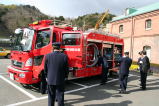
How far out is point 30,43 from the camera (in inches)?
281

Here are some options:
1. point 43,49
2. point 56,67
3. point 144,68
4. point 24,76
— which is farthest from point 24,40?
point 144,68

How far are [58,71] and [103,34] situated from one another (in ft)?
18.4

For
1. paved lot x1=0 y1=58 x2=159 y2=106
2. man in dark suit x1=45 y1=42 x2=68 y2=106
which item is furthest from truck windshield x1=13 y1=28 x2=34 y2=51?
man in dark suit x1=45 y1=42 x2=68 y2=106

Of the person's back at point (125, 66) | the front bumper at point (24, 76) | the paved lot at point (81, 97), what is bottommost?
the paved lot at point (81, 97)

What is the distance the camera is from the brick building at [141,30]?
24.4 m

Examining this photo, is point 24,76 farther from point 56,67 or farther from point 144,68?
point 144,68

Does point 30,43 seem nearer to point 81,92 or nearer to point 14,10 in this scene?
point 81,92

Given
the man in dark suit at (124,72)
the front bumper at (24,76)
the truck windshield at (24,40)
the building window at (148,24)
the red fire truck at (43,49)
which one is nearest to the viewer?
the front bumper at (24,76)

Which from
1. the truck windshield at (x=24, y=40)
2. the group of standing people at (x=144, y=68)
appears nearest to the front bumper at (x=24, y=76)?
the truck windshield at (x=24, y=40)

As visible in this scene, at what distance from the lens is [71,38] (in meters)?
7.91

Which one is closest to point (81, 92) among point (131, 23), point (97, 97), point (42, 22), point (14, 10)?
point (97, 97)

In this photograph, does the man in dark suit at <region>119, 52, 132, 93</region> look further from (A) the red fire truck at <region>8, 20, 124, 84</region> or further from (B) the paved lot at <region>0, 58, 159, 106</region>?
(A) the red fire truck at <region>8, 20, 124, 84</region>

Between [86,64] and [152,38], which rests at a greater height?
[152,38]

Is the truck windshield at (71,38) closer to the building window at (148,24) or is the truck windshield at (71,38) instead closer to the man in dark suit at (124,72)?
the man in dark suit at (124,72)
